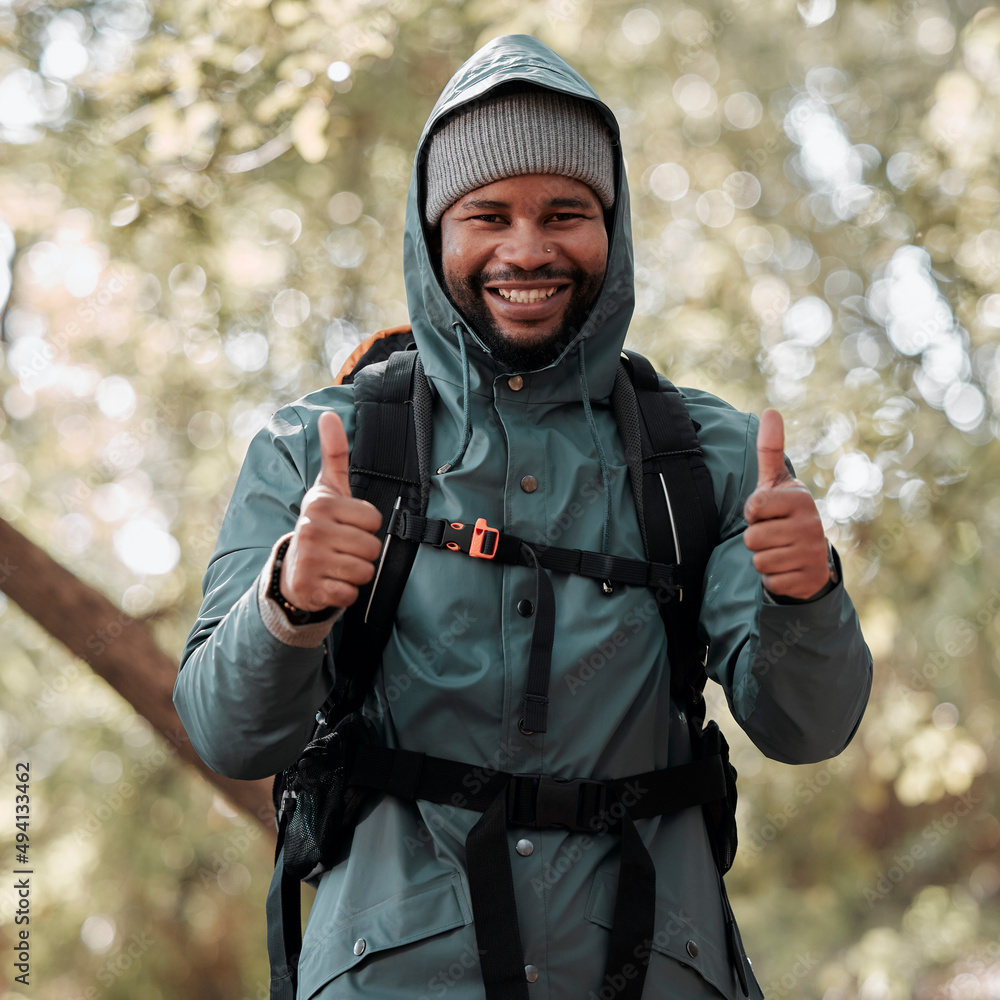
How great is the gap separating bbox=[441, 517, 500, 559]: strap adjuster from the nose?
552 millimetres

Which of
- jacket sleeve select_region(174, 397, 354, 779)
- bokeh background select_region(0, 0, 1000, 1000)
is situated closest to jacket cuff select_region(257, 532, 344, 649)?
jacket sleeve select_region(174, 397, 354, 779)

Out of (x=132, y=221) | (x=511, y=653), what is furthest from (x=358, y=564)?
(x=132, y=221)

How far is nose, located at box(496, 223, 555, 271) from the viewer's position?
208 centimetres

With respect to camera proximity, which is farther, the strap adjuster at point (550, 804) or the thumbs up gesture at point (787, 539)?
the strap adjuster at point (550, 804)

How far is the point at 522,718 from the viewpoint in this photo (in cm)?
179

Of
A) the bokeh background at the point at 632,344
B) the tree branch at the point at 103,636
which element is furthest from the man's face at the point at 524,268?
the bokeh background at the point at 632,344

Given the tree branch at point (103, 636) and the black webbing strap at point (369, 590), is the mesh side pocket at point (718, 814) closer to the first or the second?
the black webbing strap at point (369, 590)

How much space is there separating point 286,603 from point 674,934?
0.87 metres

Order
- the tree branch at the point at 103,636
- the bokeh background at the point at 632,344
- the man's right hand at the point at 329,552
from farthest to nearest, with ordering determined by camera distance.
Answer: the bokeh background at the point at 632,344 < the tree branch at the point at 103,636 < the man's right hand at the point at 329,552

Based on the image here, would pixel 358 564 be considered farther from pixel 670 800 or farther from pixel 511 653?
pixel 670 800

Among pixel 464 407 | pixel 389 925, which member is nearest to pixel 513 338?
pixel 464 407

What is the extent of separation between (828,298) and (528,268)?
210 inches

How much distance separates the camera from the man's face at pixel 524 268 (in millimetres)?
2117

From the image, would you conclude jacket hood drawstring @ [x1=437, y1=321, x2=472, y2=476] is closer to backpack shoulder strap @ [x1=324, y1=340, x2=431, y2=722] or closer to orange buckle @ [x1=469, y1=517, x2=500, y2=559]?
backpack shoulder strap @ [x1=324, y1=340, x2=431, y2=722]
